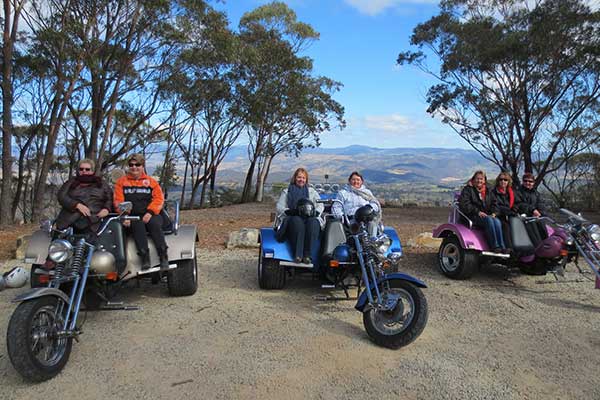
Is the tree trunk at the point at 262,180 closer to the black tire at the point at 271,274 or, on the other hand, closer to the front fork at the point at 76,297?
the black tire at the point at 271,274

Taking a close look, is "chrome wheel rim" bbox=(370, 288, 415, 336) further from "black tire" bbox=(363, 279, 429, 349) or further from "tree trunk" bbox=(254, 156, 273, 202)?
"tree trunk" bbox=(254, 156, 273, 202)

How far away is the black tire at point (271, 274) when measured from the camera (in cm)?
541

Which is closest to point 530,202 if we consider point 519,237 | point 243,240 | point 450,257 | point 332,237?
point 519,237

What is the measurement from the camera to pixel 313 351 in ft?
12.2

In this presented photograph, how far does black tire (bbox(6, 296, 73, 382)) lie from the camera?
9.70ft

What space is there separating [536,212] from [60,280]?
227 inches

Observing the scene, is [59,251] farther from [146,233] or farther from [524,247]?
[524,247]

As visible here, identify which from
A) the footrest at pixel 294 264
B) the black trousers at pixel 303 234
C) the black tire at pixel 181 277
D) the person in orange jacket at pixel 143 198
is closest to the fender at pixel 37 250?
the person in orange jacket at pixel 143 198

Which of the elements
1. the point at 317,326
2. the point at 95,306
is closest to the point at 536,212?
the point at 317,326

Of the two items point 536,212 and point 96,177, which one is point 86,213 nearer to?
point 96,177

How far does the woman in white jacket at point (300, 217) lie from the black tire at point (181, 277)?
1.04 m

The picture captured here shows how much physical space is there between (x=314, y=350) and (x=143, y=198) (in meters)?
2.60

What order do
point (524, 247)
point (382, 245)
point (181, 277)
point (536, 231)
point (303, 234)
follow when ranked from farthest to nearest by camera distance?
point (536, 231)
point (524, 247)
point (303, 234)
point (181, 277)
point (382, 245)

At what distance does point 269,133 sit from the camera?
27156mm
